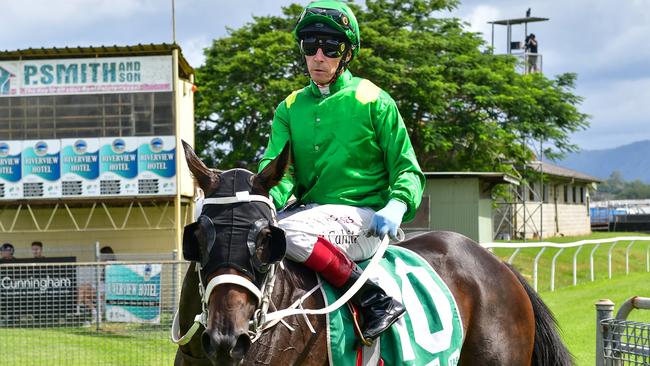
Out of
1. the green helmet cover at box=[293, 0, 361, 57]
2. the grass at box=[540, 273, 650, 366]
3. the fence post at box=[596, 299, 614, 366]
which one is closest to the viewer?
the green helmet cover at box=[293, 0, 361, 57]

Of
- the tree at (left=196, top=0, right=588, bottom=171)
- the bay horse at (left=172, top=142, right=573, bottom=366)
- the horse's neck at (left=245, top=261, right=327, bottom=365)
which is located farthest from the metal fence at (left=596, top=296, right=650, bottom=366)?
the tree at (left=196, top=0, right=588, bottom=171)

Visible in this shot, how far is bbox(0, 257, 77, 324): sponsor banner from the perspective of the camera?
1238cm

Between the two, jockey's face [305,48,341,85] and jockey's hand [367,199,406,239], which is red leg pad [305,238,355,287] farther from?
jockey's face [305,48,341,85]

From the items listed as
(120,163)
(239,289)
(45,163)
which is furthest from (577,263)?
(239,289)

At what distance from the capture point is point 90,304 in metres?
12.9

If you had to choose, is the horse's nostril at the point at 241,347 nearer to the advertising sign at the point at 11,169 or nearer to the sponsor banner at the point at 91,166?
the sponsor banner at the point at 91,166

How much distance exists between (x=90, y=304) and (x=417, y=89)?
20.4 metres

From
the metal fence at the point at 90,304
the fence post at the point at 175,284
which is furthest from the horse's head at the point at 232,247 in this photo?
the fence post at the point at 175,284

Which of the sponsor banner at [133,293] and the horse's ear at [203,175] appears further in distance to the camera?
the sponsor banner at [133,293]

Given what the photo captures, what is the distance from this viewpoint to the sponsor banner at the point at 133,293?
41.0ft

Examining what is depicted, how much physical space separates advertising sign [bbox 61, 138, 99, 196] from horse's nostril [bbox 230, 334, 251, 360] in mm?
19953

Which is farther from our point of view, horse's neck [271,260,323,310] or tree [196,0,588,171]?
tree [196,0,588,171]

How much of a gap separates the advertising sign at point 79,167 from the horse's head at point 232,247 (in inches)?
773

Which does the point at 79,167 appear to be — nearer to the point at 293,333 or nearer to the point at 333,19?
the point at 333,19
